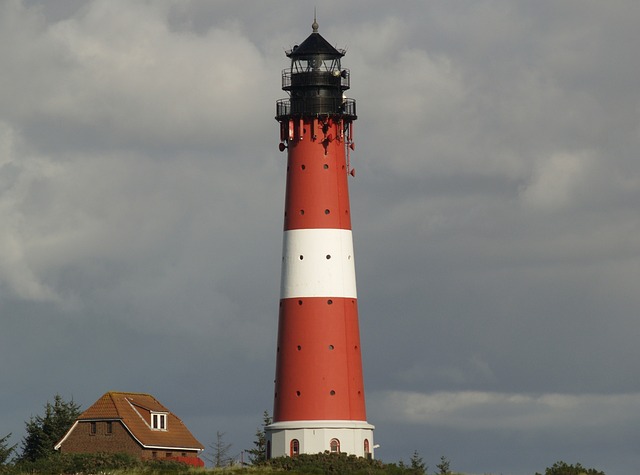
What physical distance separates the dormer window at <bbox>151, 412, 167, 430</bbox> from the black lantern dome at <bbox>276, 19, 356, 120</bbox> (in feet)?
74.2

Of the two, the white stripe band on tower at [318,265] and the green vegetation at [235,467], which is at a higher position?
the white stripe band on tower at [318,265]

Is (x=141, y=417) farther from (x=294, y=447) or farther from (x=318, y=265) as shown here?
(x=318, y=265)

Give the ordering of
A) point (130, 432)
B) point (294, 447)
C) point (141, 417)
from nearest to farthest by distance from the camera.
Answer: point (294, 447), point (130, 432), point (141, 417)

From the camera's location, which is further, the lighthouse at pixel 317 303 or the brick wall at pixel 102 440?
the brick wall at pixel 102 440

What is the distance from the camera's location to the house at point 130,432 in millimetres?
94250

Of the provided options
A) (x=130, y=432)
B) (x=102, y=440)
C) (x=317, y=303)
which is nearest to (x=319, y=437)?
(x=317, y=303)

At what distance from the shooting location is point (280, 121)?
85.6 meters

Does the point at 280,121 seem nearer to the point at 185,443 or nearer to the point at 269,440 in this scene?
the point at 269,440

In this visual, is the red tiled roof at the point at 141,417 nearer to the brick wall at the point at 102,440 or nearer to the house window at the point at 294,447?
the brick wall at the point at 102,440

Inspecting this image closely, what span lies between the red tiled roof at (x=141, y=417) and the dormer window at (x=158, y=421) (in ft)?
0.79

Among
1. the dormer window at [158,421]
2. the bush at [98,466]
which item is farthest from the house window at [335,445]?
the dormer window at [158,421]

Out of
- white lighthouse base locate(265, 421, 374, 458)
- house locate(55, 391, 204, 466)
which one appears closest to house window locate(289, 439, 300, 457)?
white lighthouse base locate(265, 421, 374, 458)

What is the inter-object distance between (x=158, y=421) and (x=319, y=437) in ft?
60.4

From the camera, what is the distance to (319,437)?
81.8 metres
